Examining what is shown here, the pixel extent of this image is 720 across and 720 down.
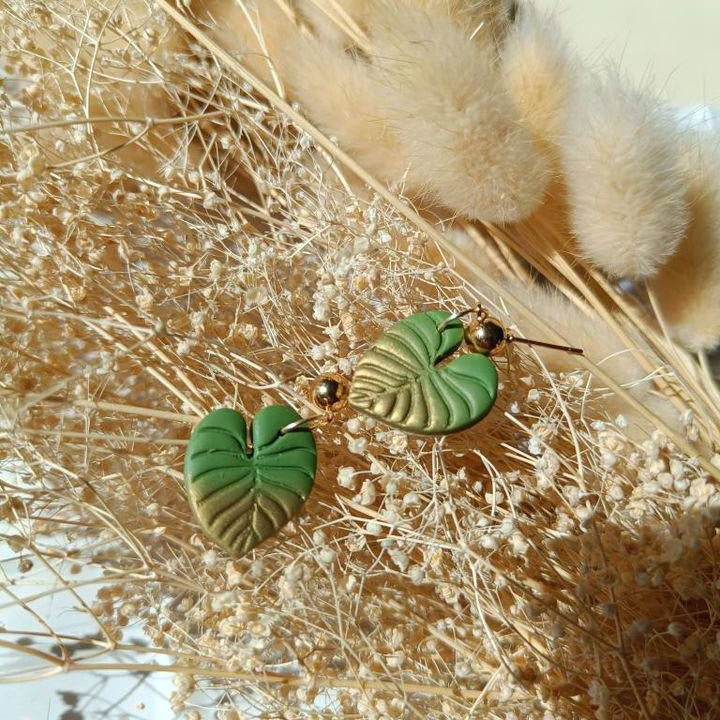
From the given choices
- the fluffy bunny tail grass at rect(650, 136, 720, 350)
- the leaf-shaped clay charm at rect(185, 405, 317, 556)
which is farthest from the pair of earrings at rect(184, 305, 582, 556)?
the fluffy bunny tail grass at rect(650, 136, 720, 350)

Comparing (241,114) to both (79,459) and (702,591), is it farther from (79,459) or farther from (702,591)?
(702,591)

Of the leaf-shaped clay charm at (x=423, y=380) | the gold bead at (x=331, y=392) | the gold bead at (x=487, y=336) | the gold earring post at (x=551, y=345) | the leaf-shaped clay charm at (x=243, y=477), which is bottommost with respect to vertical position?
the leaf-shaped clay charm at (x=243, y=477)

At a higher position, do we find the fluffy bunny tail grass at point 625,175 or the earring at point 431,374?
the fluffy bunny tail grass at point 625,175

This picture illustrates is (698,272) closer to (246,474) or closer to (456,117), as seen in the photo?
(456,117)

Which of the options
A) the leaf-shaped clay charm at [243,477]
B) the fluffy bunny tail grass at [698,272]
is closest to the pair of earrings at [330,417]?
the leaf-shaped clay charm at [243,477]

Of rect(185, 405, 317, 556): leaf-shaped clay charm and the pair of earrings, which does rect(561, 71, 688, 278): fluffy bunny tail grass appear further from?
rect(185, 405, 317, 556): leaf-shaped clay charm

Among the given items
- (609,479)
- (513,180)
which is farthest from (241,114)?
(609,479)

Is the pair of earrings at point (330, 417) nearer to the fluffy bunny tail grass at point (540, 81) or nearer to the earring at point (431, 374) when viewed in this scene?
the earring at point (431, 374)

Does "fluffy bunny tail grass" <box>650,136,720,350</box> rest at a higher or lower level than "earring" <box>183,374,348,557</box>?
higher

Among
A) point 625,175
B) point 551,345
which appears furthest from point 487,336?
point 625,175
